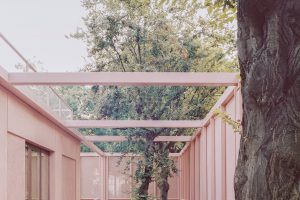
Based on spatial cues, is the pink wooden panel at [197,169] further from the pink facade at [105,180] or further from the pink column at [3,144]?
the pink facade at [105,180]

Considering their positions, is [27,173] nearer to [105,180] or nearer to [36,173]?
[36,173]

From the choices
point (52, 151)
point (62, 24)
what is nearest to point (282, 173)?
point (52, 151)

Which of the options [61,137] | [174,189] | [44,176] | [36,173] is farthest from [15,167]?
[174,189]

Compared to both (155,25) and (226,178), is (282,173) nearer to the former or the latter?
(226,178)

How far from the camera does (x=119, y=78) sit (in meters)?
6.27

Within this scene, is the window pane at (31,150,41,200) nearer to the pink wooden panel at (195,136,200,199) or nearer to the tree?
the tree

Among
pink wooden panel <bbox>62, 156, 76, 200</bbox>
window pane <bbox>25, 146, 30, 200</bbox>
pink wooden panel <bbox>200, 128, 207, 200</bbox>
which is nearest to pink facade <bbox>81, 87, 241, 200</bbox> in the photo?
pink wooden panel <bbox>200, 128, 207, 200</bbox>

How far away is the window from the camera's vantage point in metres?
8.95

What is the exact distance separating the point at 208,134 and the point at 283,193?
8468 mm

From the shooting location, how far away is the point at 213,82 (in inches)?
253

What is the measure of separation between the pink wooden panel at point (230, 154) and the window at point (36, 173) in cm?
351

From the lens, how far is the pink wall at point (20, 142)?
22.2ft

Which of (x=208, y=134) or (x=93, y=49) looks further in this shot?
(x=93, y=49)

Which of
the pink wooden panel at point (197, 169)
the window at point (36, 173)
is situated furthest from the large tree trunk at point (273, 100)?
the pink wooden panel at point (197, 169)
